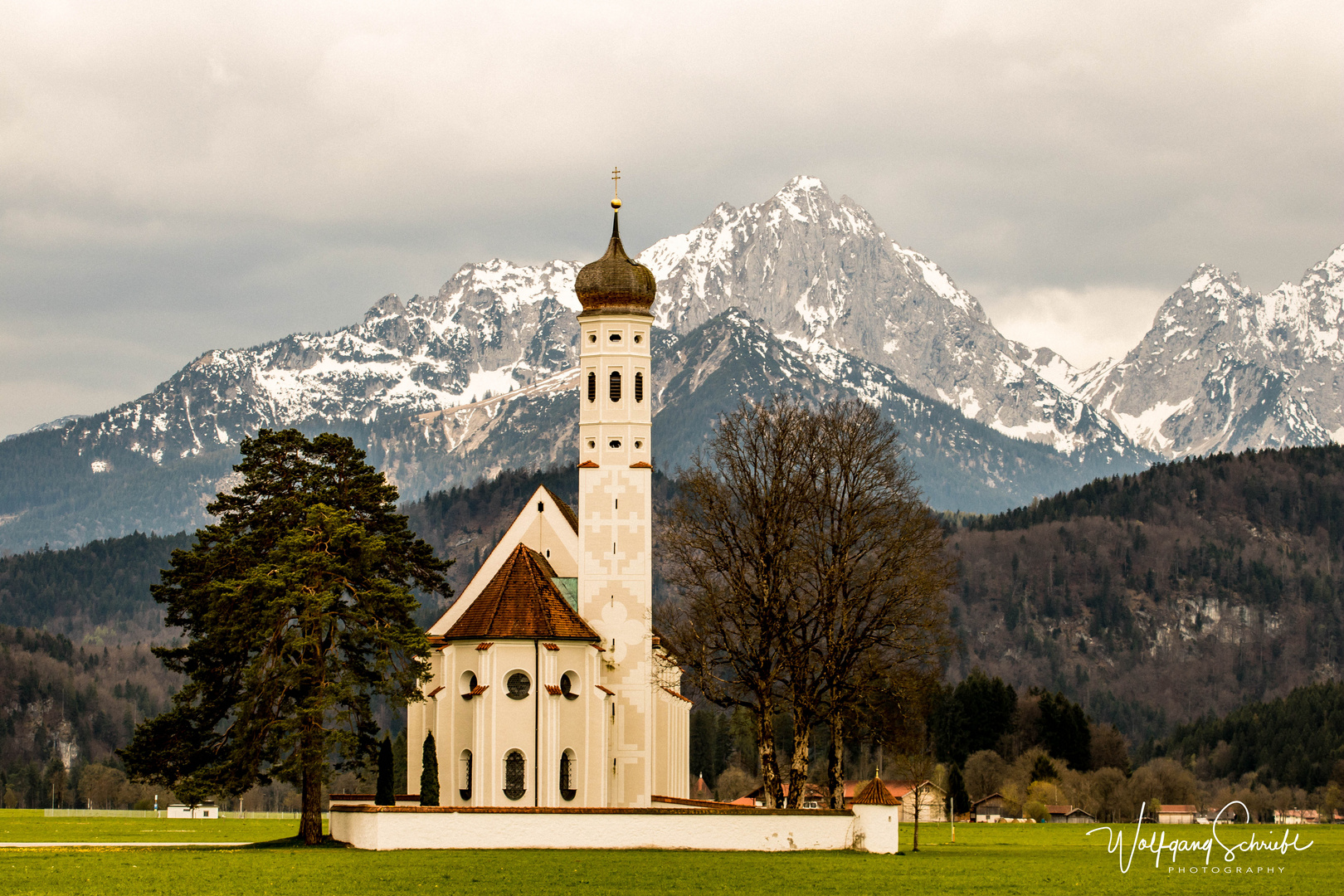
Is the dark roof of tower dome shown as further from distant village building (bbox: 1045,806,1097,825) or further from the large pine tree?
distant village building (bbox: 1045,806,1097,825)

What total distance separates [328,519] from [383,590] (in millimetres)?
3062

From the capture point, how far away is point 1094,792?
458ft

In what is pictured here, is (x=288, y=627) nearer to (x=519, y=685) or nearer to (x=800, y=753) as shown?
(x=519, y=685)

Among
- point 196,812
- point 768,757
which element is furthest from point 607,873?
point 196,812

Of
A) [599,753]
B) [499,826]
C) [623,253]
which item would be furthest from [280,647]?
[623,253]

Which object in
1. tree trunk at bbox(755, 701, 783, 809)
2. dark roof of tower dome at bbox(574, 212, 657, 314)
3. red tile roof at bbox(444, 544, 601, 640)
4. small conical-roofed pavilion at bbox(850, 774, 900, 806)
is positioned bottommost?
small conical-roofed pavilion at bbox(850, 774, 900, 806)

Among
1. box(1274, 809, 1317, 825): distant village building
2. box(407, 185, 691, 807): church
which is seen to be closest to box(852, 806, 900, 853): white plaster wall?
box(407, 185, 691, 807): church

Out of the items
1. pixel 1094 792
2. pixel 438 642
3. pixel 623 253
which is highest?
pixel 623 253

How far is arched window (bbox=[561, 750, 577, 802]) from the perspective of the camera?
68.9 m

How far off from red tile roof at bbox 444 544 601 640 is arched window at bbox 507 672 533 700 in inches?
65.2

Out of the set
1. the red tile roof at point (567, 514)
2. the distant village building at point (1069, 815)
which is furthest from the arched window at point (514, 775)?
the distant village building at point (1069, 815)

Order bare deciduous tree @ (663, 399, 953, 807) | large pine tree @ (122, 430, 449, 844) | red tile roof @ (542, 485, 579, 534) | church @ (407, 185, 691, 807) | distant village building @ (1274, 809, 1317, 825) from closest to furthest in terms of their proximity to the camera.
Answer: large pine tree @ (122, 430, 449, 844), bare deciduous tree @ (663, 399, 953, 807), church @ (407, 185, 691, 807), red tile roof @ (542, 485, 579, 534), distant village building @ (1274, 809, 1317, 825)

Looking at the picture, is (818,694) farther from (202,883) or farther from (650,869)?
(202,883)

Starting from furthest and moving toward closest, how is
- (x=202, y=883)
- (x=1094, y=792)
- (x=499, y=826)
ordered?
(x=1094, y=792), (x=499, y=826), (x=202, y=883)
